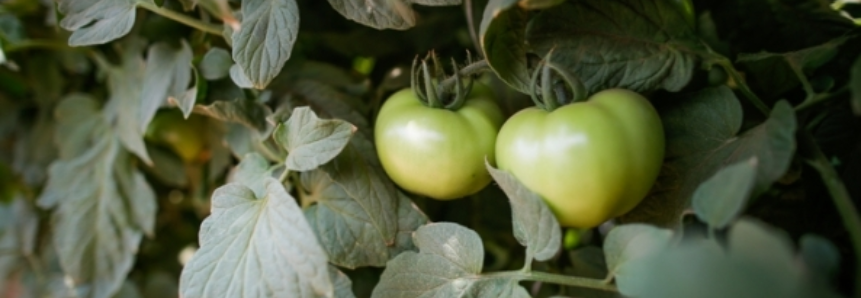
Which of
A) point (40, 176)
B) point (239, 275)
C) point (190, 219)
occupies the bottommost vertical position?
point (190, 219)

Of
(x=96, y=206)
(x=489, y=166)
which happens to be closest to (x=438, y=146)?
(x=489, y=166)

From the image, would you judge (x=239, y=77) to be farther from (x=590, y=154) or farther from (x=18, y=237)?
(x=18, y=237)

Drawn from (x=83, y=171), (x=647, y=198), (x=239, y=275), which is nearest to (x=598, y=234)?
(x=647, y=198)

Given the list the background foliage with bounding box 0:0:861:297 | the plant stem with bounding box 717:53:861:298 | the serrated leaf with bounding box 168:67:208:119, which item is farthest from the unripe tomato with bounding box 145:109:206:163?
the plant stem with bounding box 717:53:861:298

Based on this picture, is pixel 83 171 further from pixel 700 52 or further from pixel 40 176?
pixel 700 52

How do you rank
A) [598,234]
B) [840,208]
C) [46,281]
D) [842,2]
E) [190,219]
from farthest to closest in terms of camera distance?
[190,219] → [46,281] → [598,234] → [842,2] → [840,208]

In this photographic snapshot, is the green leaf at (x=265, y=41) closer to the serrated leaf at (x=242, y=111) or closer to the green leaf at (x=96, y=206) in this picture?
the serrated leaf at (x=242, y=111)
